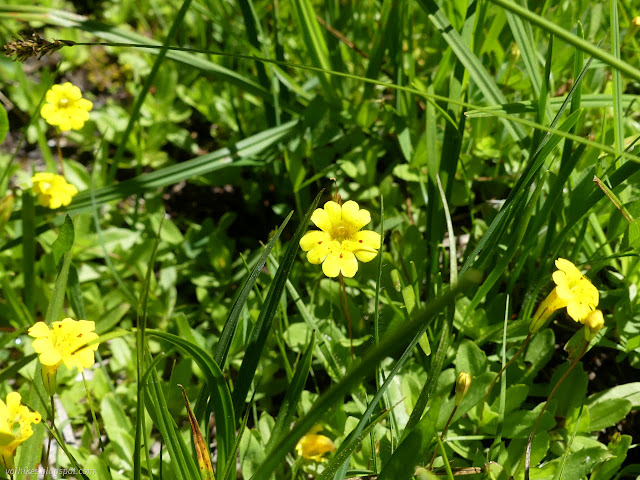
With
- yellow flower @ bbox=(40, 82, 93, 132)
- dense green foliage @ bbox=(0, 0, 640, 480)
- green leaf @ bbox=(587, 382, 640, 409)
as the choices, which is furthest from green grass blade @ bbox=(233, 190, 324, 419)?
yellow flower @ bbox=(40, 82, 93, 132)

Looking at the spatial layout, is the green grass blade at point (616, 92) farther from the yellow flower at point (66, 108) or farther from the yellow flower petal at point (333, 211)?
the yellow flower at point (66, 108)

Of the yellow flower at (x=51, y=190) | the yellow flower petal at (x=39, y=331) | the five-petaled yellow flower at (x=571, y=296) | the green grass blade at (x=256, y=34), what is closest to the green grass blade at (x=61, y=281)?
the yellow flower petal at (x=39, y=331)

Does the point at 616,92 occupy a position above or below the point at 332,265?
above

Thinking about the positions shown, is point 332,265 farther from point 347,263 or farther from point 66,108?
point 66,108

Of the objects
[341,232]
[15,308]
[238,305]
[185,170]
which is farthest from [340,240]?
[15,308]

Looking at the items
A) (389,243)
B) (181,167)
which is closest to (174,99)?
(181,167)

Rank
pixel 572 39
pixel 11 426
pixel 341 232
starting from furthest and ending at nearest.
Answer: pixel 341 232
pixel 11 426
pixel 572 39

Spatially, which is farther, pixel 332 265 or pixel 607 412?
pixel 607 412
